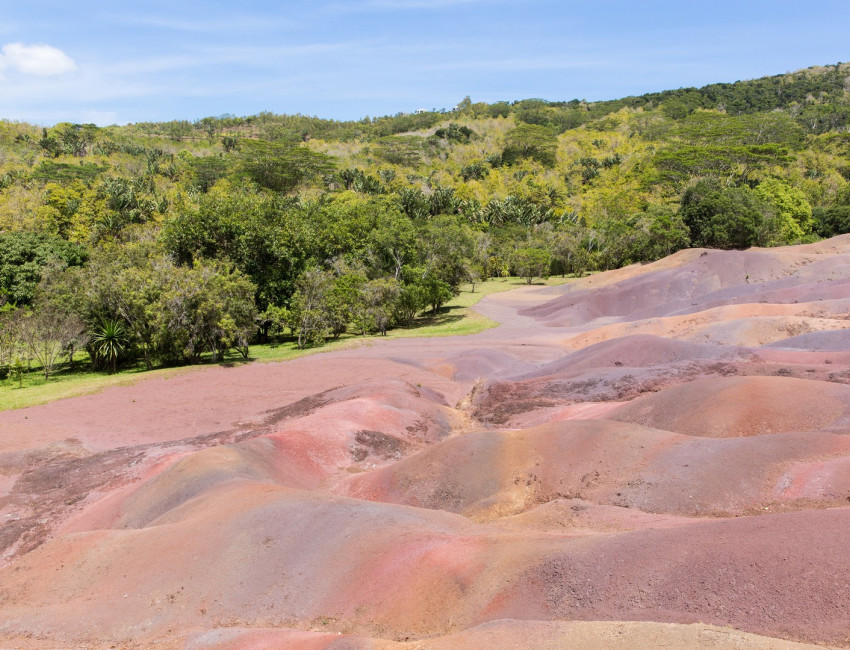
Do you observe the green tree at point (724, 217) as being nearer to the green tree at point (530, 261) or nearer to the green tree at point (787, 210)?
the green tree at point (787, 210)

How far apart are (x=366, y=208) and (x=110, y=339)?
22429mm

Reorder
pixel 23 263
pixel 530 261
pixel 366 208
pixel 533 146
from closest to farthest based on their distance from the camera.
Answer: pixel 23 263 < pixel 366 208 < pixel 530 261 < pixel 533 146

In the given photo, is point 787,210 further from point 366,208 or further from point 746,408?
point 746,408

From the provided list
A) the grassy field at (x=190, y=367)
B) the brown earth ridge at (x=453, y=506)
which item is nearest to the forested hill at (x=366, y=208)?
the grassy field at (x=190, y=367)

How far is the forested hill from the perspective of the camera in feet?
103

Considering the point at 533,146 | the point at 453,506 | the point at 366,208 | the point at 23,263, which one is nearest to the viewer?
the point at 453,506

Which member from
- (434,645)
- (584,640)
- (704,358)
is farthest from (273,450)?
(704,358)

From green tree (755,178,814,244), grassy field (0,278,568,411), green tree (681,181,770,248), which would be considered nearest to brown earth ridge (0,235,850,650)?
grassy field (0,278,568,411)

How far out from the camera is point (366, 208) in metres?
46.5

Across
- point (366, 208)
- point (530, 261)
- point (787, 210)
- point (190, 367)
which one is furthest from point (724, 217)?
point (190, 367)

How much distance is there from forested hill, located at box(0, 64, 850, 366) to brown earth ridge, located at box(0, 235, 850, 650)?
6.98m

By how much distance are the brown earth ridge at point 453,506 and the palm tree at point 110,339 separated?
170 inches

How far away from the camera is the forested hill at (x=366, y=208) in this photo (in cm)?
3153

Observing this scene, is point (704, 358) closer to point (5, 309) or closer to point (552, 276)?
point (5, 309)
